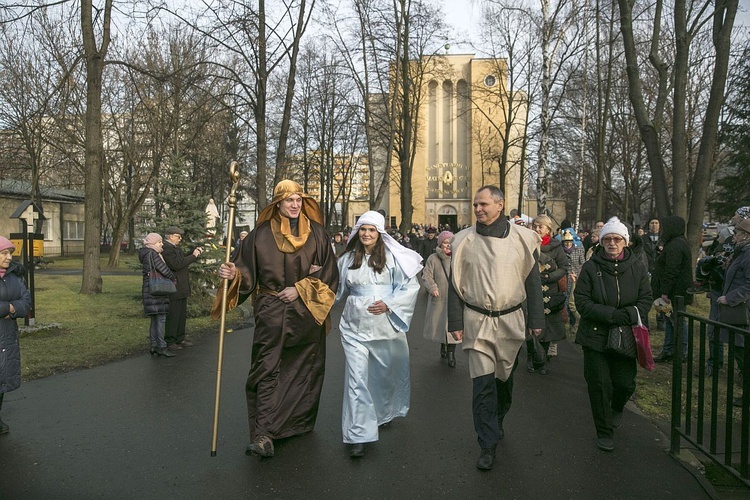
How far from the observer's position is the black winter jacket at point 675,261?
810cm

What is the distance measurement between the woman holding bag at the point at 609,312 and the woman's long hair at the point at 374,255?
5.61 ft

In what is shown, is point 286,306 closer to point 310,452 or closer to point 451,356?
point 310,452

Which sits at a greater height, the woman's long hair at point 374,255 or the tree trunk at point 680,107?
the tree trunk at point 680,107

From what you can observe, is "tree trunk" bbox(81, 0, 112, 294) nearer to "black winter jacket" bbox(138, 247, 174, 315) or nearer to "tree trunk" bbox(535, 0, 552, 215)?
"black winter jacket" bbox(138, 247, 174, 315)

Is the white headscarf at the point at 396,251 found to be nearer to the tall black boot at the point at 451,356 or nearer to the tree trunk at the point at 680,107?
the tall black boot at the point at 451,356

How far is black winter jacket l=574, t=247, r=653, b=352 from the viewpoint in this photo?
5.15 metres

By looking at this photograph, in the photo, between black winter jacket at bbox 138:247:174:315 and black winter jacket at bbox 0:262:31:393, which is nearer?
black winter jacket at bbox 0:262:31:393

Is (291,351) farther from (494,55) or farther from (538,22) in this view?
(494,55)

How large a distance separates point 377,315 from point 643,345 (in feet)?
7.14

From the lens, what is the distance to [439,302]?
8633mm

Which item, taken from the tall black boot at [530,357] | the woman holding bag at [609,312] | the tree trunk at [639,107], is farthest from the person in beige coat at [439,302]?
the tree trunk at [639,107]

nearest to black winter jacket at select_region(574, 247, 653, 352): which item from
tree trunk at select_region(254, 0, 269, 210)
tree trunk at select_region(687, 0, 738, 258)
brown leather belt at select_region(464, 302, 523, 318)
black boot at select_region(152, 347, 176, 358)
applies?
brown leather belt at select_region(464, 302, 523, 318)

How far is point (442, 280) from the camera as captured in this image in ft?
29.2

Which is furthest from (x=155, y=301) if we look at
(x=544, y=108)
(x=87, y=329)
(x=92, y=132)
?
Result: (x=544, y=108)
